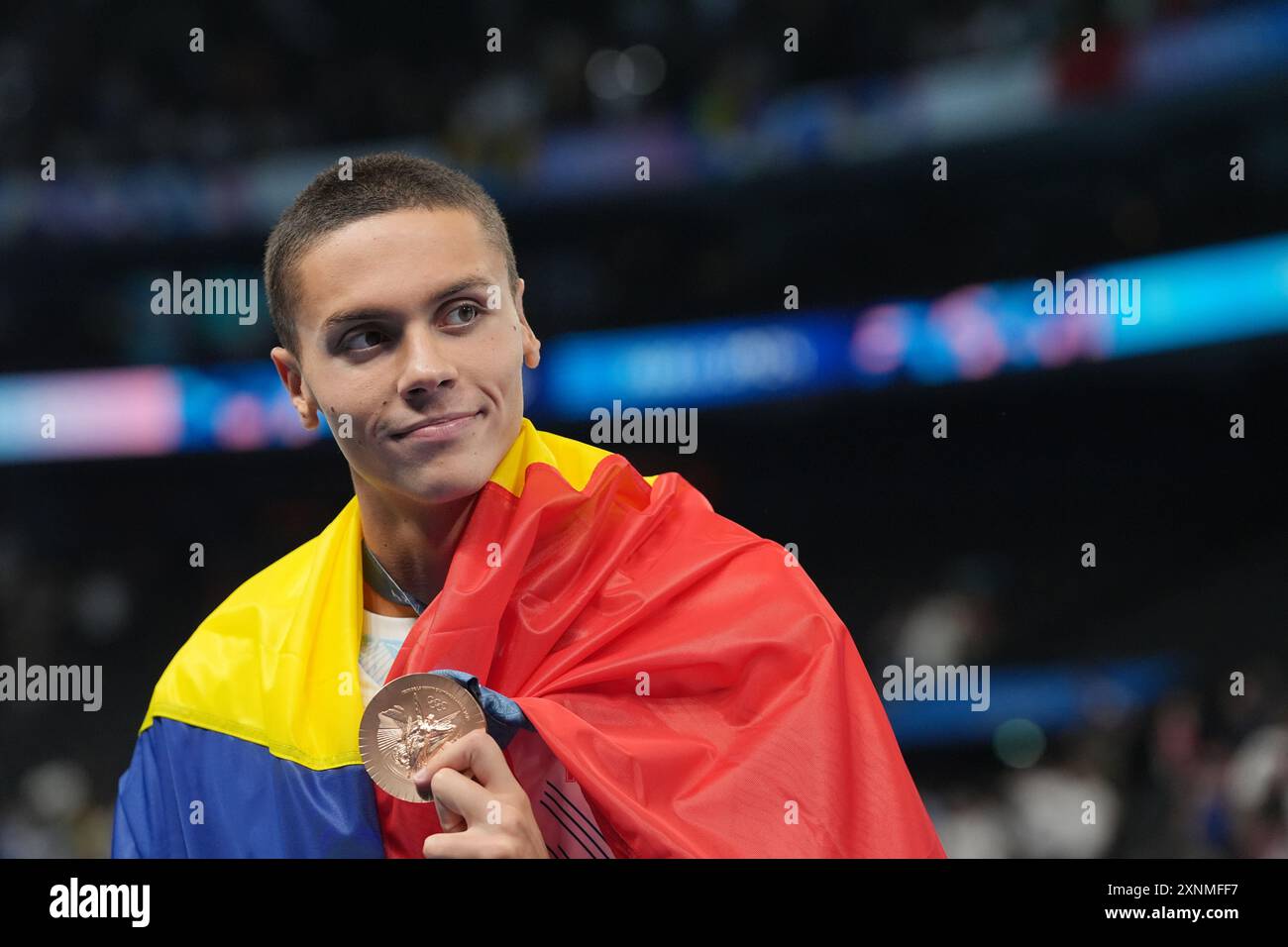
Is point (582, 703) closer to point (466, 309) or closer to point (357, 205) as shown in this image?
point (466, 309)

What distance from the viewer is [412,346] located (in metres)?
2.11

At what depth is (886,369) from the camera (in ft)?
17.5

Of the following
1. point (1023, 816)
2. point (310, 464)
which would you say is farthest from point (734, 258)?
point (1023, 816)

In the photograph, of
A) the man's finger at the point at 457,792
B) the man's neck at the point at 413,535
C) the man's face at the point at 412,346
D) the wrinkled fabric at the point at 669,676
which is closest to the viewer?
the man's finger at the point at 457,792

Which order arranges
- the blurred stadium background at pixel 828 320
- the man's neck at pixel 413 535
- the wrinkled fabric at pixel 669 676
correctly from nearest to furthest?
the wrinkled fabric at pixel 669 676, the man's neck at pixel 413 535, the blurred stadium background at pixel 828 320

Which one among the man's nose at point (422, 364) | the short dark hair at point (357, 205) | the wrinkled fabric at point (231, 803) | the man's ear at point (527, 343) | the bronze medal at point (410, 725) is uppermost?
the short dark hair at point (357, 205)

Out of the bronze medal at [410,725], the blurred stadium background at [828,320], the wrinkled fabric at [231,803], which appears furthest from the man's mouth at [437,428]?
the blurred stadium background at [828,320]

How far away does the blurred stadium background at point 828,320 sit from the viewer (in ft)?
15.8

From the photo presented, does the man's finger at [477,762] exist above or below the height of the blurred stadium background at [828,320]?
below

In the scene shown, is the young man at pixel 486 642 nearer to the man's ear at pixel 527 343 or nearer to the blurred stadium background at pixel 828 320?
the man's ear at pixel 527 343

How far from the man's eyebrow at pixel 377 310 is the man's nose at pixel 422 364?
0.05 metres

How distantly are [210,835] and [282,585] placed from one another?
0.46m

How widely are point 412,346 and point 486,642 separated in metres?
0.50

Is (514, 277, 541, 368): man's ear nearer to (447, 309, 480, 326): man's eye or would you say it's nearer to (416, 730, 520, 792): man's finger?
(447, 309, 480, 326): man's eye
